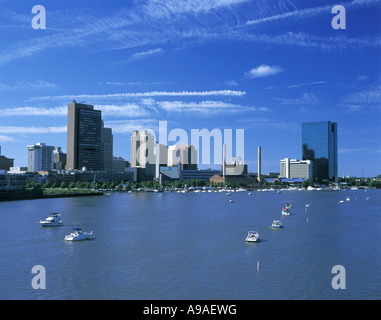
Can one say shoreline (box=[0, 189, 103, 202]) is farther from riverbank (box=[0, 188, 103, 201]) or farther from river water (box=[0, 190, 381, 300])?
river water (box=[0, 190, 381, 300])

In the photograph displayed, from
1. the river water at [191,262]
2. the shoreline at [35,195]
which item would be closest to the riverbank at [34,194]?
the shoreline at [35,195]

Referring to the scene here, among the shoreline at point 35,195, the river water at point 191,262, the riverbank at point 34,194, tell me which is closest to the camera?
the river water at point 191,262

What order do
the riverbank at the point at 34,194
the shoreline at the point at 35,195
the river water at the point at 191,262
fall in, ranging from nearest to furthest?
the river water at the point at 191,262 < the shoreline at the point at 35,195 < the riverbank at the point at 34,194

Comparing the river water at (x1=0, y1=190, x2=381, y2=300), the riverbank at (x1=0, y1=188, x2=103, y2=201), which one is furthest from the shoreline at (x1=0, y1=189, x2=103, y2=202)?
the river water at (x1=0, y1=190, x2=381, y2=300)

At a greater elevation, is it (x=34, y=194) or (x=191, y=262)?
(x=191, y=262)

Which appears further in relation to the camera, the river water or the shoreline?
the shoreline

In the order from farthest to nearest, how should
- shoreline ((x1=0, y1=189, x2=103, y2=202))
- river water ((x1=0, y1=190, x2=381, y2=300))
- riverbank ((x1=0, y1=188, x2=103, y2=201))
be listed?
1. riverbank ((x1=0, y1=188, x2=103, y2=201))
2. shoreline ((x1=0, y1=189, x2=103, y2=202))
3. river water ((x1=0, y1=190, x2=381, y2=300))

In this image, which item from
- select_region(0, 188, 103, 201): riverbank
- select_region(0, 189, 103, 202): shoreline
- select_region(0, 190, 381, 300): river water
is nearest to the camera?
select_region(0, 190, 381, 300): river water

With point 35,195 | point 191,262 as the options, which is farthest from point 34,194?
point 191,262

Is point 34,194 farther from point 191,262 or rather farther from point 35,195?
point 191,262

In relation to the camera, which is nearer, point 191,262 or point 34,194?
point 191,262

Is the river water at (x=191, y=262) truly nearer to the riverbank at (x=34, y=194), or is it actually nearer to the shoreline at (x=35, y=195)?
the shoreline at (x=35, y=195)
